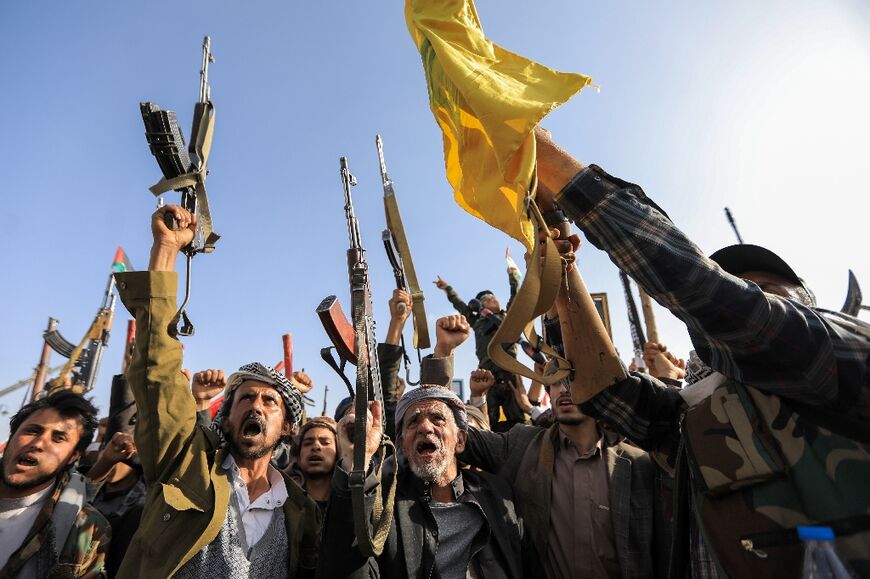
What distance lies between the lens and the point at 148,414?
2.31 meters

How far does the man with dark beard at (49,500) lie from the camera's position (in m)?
2.42

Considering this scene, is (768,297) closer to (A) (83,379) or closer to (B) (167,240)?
(B) (167,240)

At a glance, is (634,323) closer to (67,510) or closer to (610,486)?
(610,486)

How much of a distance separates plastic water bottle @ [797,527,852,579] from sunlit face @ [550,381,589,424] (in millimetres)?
1760

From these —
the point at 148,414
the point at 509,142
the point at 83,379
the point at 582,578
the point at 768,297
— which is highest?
the point at 83,379

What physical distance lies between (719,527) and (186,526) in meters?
2.26

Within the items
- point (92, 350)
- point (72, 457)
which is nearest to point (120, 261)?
point (92, 350)

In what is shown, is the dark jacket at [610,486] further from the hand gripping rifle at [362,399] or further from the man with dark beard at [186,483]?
the man with dark beard at [186,483]

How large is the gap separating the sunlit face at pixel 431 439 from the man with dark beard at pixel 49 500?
1802 mm

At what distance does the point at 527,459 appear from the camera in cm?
315

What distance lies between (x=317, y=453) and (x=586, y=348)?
2.48 meters

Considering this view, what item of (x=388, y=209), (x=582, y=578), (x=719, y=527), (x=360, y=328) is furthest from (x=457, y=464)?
(x=388, y=209)

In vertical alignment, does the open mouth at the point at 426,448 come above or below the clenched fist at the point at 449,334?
below

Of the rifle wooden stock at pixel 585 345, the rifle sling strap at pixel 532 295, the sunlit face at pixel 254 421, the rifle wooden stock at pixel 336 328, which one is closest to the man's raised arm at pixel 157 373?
the sunlit face at pixel 254 421
